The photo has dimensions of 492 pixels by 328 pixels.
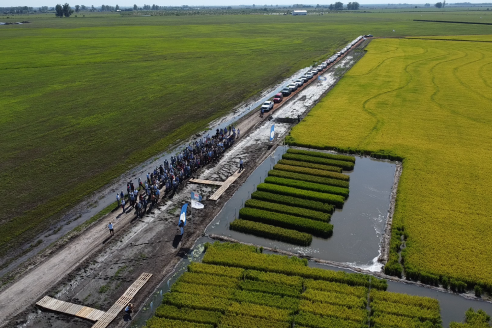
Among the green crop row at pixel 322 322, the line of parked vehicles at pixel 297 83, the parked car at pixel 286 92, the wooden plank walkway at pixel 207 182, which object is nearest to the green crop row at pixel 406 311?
the green crop row at pixel 322 322

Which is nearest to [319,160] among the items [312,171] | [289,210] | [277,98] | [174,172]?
[312,171]

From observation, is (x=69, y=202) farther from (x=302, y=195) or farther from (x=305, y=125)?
(x=305, y=125)

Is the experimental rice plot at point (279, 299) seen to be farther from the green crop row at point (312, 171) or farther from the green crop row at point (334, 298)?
the green crop row at point (312, 171)

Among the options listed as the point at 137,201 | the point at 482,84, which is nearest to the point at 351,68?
the point at 482,84

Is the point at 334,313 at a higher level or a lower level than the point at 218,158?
lower

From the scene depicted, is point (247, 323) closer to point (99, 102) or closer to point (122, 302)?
point (122, 302)

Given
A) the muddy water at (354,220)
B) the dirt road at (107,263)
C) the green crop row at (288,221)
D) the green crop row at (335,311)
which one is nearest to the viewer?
the green crop row at (335,311)

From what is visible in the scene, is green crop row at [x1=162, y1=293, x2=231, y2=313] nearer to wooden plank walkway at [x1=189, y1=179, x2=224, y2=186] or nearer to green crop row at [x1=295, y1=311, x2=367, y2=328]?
green crop row at [x1=295, y1=311, x2=367, y2=328]
